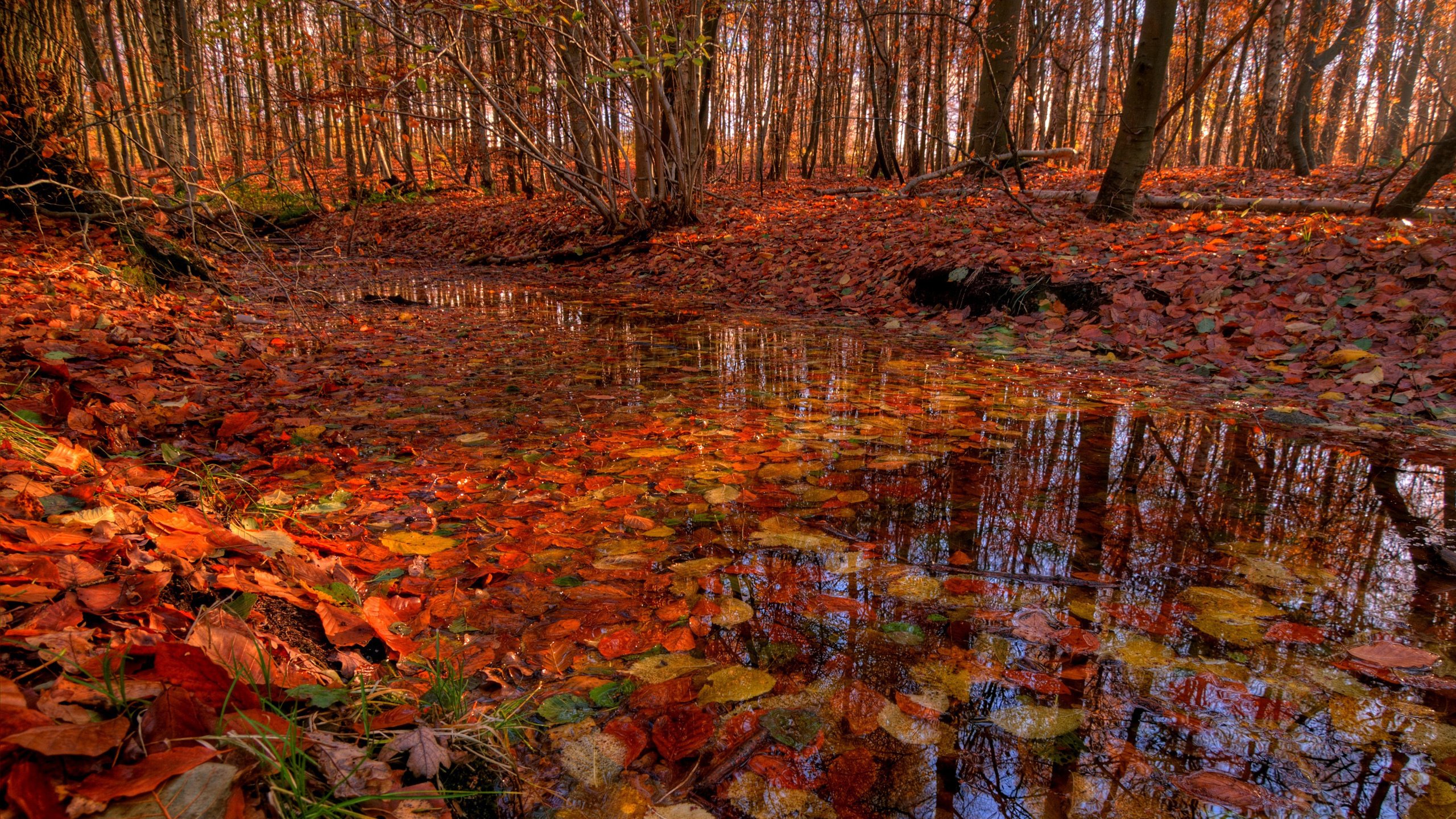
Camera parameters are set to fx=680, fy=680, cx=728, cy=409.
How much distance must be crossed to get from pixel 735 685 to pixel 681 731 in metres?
0.15

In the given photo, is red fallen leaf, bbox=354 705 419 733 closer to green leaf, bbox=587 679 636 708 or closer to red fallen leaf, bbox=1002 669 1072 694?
green leaf, bbox=587 679 636 708

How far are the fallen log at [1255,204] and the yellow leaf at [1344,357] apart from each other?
261cm

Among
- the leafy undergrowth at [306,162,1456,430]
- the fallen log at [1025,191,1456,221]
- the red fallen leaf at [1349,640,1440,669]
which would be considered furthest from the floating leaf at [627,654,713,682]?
the fallen log at [1025,191,1456,221]

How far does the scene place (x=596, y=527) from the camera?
1.94 metres

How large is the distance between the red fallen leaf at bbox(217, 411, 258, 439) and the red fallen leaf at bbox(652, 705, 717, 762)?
2.16 meters

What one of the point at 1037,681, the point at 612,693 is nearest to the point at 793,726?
the point at 612,693

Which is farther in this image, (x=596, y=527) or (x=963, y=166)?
(x=963, y=166)

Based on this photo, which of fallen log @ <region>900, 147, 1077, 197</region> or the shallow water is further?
fallen log @ <region>900, 147, 1077, 197</region>

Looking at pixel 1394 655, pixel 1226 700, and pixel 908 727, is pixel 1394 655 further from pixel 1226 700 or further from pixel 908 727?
pixel 908 727

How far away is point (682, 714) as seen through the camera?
1.19m

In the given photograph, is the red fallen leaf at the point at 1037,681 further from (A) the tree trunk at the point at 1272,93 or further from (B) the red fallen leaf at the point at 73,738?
(A) the tree trunk at the point at 1272,93

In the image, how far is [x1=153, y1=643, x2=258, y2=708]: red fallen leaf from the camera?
868mm

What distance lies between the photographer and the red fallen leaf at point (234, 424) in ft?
8.05

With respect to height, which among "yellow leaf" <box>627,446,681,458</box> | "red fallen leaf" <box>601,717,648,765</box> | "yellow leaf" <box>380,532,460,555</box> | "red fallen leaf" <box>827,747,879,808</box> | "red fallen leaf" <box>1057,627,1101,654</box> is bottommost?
"red fallen leaf" <box>827,747,879,808</box>
